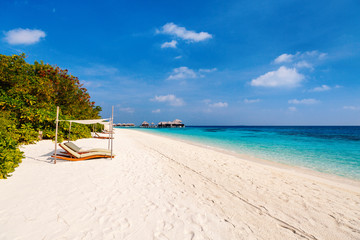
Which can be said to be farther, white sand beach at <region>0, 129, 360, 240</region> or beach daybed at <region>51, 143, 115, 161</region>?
beach daybed at <region>51, 143, 115, 161</region>

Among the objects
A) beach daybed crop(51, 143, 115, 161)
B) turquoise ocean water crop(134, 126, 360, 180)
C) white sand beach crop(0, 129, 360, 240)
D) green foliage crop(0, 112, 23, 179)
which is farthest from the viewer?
turquoise ocean water crop(134, 126, 360, 180)

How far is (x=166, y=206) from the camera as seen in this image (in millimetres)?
3727

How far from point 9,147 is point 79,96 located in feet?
52.4

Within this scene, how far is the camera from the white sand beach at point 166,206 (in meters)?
2.87

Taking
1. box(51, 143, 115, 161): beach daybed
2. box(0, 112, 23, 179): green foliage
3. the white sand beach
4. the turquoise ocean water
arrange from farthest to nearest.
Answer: the turquoise ocean water < box(51, 143, 115, 161): beach daybed < box(0, 112, 23, 179): green foliage < the white sand beach

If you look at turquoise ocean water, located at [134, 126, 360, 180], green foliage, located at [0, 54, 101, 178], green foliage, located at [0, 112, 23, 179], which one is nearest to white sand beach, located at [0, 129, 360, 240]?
green foliage, located at [0, 112, 23, 179]

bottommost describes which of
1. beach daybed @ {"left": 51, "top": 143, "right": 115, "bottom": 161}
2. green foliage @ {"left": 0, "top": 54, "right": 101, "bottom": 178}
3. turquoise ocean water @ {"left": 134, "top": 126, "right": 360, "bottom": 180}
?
turquoise ocean water @ {"left": 134, "top": 126, "right": 360, "bottom": 180}

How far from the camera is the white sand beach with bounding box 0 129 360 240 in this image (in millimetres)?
2865

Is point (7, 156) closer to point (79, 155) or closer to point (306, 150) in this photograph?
point (79, 155)

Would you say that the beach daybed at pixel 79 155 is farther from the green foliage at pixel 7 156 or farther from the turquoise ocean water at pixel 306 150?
the turquoise ocean water at pixel 306 150

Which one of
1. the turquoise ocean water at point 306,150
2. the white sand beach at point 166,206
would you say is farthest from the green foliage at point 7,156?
the turquoise ocean water at point 306,150

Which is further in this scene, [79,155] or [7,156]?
[79,155]

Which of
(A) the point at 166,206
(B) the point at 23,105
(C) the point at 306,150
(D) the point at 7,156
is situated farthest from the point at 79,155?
(C) the point at 306,150

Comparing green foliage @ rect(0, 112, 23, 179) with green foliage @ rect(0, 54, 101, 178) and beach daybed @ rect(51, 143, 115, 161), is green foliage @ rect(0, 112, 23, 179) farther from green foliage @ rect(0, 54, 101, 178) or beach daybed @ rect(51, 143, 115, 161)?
green foliage @ rect(0, 54, 101, 178)
